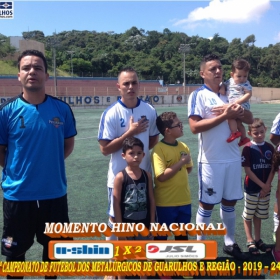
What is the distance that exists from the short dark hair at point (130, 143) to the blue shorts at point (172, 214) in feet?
2.17

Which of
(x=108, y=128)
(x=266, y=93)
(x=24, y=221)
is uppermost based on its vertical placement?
(x=108, y=128)

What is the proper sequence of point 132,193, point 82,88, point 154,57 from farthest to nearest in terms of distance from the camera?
point 154,57, point 82,88, point 132,193

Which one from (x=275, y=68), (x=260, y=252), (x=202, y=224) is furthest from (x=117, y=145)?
(x=275, y=68)

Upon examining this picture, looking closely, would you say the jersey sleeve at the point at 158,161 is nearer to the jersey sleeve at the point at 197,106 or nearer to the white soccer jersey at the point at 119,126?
the white soccer jersey at the point at 119,126

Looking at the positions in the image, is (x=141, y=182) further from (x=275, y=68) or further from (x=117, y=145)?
(x=275, y=68)

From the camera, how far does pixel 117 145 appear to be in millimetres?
3279

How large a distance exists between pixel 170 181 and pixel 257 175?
48.3 inches

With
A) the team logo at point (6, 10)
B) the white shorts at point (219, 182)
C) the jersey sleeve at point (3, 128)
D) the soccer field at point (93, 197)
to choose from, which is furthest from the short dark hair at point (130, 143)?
the team logo at point (6, 10)

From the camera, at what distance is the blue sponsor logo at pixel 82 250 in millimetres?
2986

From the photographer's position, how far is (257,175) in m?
4.00

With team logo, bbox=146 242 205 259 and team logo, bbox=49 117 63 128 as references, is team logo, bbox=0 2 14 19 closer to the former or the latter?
team logo, bbox=49 117 63 128

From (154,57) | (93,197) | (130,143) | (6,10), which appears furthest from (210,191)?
(154,57)

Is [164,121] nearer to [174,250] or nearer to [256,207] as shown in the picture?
[174,250]

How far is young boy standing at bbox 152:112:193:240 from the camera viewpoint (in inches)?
132
